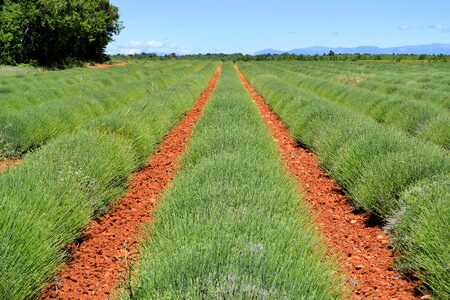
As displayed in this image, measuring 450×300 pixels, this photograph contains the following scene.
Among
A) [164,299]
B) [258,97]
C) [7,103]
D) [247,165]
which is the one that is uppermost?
[164,299]

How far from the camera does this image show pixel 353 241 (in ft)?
14.5

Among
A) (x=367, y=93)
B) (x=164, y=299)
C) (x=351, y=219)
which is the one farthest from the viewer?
(x=367, y=93)

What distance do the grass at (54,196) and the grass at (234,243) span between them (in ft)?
2.40

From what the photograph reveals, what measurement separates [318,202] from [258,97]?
12.3 meters

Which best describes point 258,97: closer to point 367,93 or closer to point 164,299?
point 367,93

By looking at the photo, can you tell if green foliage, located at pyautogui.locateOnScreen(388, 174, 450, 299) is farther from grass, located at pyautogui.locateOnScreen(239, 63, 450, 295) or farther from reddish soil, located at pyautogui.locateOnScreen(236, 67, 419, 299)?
reddish soil, located at pyautogui.locateOnScreen(236, 67, 419, 299)

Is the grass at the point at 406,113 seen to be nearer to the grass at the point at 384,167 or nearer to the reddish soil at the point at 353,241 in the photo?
the grass at the point at 384,167

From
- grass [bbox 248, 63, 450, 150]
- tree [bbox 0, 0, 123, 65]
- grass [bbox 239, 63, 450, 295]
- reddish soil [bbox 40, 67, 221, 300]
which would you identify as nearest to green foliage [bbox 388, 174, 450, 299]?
grass [bbox 239, 63, 450, 295]

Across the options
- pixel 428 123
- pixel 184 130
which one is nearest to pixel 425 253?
pixel 428 123

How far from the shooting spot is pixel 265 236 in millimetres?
2633

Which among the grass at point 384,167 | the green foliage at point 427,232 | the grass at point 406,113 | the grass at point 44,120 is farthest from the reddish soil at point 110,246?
the grass at point 406,113

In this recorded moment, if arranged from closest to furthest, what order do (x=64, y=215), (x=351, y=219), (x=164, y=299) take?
(x=164, y=299), (x=64, y=215), (x=351, y=219)

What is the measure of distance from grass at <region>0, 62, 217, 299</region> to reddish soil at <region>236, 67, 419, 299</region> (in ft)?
6.27

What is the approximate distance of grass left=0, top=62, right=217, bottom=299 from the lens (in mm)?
2938
